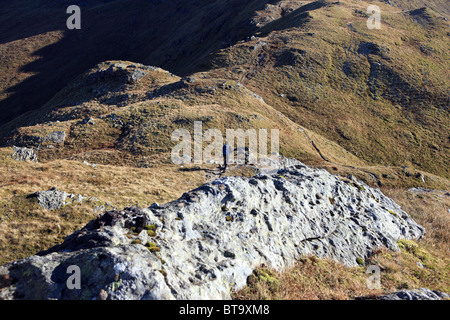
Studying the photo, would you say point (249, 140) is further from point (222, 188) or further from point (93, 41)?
point (93, 41)

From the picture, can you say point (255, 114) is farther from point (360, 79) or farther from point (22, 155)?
point (360, 79)

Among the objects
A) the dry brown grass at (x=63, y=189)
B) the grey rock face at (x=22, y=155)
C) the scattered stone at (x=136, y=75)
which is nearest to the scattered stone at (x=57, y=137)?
the grey rock face at (x=22, y=155)

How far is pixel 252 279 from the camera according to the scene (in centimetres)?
1055

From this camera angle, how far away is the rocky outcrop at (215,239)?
7.99 meters

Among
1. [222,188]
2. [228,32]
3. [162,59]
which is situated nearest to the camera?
[222,188]

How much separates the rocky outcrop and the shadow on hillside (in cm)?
8695

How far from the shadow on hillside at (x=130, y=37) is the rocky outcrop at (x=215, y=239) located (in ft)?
285

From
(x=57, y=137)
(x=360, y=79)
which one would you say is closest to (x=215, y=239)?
(x=57, y=137)

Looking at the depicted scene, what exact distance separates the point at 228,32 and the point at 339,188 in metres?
119

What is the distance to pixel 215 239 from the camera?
11.6 m

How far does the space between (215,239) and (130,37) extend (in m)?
177

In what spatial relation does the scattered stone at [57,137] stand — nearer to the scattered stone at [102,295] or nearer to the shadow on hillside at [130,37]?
the scattered stone at [102,295]

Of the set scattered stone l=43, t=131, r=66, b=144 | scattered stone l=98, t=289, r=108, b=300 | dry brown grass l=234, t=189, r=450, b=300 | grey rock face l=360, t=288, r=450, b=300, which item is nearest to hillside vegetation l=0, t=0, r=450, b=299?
dry brown grass l=234, t=189, r=450, b=300
